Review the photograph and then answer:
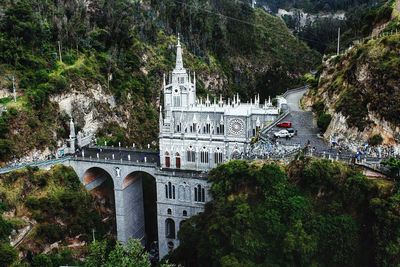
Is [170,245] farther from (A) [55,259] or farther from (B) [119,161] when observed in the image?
(A) [55,259]

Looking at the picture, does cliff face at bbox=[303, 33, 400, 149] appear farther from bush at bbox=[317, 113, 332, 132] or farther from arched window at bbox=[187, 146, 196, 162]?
arched window at bbox=[187, 146, 196, 162]

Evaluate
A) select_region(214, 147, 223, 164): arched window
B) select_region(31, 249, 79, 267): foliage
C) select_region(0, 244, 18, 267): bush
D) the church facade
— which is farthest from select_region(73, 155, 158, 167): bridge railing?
select_region(0, 244, 18, 267): bush

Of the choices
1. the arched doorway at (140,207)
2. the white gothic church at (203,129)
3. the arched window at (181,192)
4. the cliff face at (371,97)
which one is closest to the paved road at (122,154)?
the arched doorway at (140,207)

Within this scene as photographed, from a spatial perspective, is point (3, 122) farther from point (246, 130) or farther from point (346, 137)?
point (346, 137)

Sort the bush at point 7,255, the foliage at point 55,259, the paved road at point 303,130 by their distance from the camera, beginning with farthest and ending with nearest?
the foliage at point 55,259 → the paved road at point 303,130 → the bush at point 7,255

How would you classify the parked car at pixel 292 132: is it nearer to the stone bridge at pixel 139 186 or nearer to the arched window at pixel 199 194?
the stone bridge at pixel 139 186

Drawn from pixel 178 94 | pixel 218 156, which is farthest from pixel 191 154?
pixel 178 94
